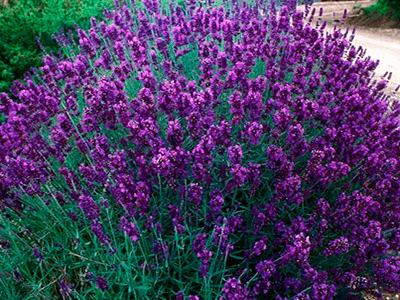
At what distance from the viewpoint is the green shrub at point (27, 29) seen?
5105mm

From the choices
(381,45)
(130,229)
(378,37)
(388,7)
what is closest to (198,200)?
(130,229)

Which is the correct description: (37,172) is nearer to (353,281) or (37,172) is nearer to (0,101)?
(0,101)

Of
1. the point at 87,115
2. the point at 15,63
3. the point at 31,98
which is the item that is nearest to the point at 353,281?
the point at 87,115

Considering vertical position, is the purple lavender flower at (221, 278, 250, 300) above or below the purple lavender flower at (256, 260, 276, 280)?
above

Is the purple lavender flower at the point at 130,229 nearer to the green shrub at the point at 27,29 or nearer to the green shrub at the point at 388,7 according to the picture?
the green shrub at the point at 27,29

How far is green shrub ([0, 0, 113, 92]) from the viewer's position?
5105mm

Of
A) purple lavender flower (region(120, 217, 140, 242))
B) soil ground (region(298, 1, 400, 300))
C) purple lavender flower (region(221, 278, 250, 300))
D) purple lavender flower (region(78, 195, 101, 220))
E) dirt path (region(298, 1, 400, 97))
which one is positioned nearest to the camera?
purple lavender flower (region(221, 278, 250, 300))

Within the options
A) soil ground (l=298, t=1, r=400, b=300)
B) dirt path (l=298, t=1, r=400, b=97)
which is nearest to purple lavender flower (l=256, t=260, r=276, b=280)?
soil ground (l=298, t=1, r=400, b=300)

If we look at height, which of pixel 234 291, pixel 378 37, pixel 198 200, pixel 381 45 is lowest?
pixel 378 37

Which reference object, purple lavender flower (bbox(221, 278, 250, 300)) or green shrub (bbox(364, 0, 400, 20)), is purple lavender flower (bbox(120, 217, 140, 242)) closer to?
purple lavender flower (bbox(221, 278, 250, 300))

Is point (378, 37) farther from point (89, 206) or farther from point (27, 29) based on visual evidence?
point (89, 206)

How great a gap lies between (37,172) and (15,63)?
148 inches

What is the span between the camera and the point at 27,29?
5.50 meters

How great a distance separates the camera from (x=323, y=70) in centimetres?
315
